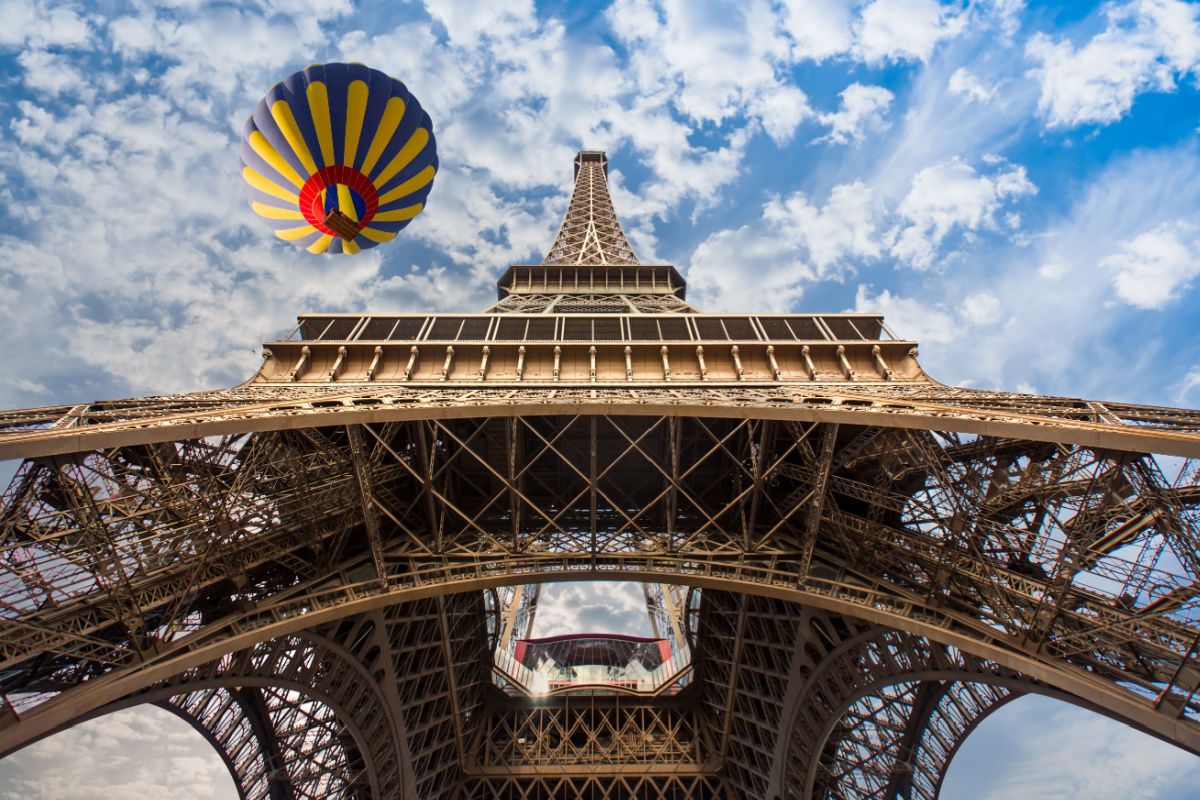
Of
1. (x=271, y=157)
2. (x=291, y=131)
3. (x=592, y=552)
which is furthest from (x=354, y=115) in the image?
(x=592, y=552)

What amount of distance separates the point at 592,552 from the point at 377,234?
11401 mm

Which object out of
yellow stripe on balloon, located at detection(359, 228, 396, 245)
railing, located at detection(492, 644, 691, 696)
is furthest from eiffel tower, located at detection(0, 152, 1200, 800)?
yellow stripe on balloon, located at detection(359, 228, 396, 245)

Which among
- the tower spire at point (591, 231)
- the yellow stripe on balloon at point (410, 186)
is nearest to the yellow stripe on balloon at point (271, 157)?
the yellow stripe on balloon at point (410, 186)

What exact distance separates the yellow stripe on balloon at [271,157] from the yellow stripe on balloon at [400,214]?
2.43m

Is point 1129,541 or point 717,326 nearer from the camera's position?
point 1129,541

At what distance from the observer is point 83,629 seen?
9352 millimetres

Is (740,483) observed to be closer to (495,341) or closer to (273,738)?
(495,341)

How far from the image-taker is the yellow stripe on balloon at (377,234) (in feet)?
58.5

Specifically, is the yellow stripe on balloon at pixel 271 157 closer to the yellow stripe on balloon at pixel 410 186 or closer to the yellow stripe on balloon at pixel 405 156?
the yellow stripe on balloon at pixel 405 156

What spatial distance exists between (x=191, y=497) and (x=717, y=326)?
16735mm

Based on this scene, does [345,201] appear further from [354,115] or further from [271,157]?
[354,115]

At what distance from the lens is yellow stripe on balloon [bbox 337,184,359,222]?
1577 cm

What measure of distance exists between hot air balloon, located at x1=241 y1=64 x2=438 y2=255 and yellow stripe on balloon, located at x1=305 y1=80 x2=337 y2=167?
22 mm

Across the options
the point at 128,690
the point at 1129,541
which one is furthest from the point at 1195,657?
the point at 128,690
